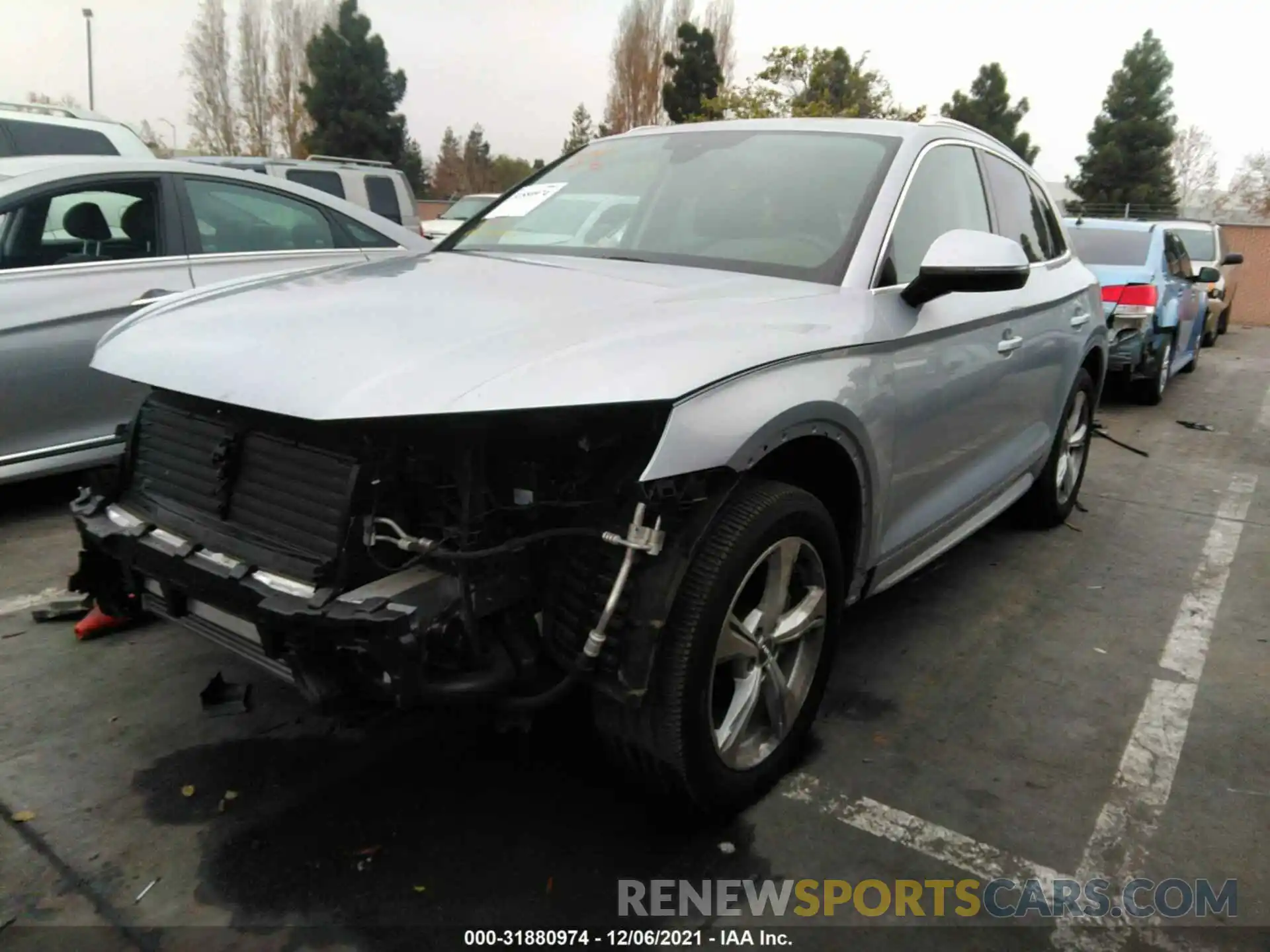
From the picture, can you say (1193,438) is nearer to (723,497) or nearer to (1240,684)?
(1240,684)

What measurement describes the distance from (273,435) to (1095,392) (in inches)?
181

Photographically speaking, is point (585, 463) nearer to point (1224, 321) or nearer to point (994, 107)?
point (1224, 321)

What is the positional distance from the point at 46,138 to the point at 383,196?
4.98m

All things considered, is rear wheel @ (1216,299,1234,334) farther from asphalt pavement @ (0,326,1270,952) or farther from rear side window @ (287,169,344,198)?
asphalt pavement @ (0,326,1270,952)

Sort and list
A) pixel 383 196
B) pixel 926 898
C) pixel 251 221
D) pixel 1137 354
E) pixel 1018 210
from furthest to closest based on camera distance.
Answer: pixel 383 196, pixel 1137 354, pixel 251 221, pixel 1018 210, pixel 926 898

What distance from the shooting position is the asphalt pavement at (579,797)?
92.7 inches

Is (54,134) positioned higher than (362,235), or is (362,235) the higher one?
(54,134)

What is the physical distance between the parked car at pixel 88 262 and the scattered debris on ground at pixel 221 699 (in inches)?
54.9

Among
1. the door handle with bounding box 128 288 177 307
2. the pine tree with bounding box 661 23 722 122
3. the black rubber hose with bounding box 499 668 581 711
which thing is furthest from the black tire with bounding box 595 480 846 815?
the pine tree with bounding box 661 23 722 122

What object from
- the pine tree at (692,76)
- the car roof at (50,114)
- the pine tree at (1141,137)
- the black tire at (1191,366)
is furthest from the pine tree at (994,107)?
the car roof at (50,114)

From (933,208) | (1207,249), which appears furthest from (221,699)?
(1207,249)

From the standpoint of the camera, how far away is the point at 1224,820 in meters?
2.83

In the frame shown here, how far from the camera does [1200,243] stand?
15.0 meters

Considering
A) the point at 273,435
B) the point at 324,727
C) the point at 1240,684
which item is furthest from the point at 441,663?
the point at 1240,684
